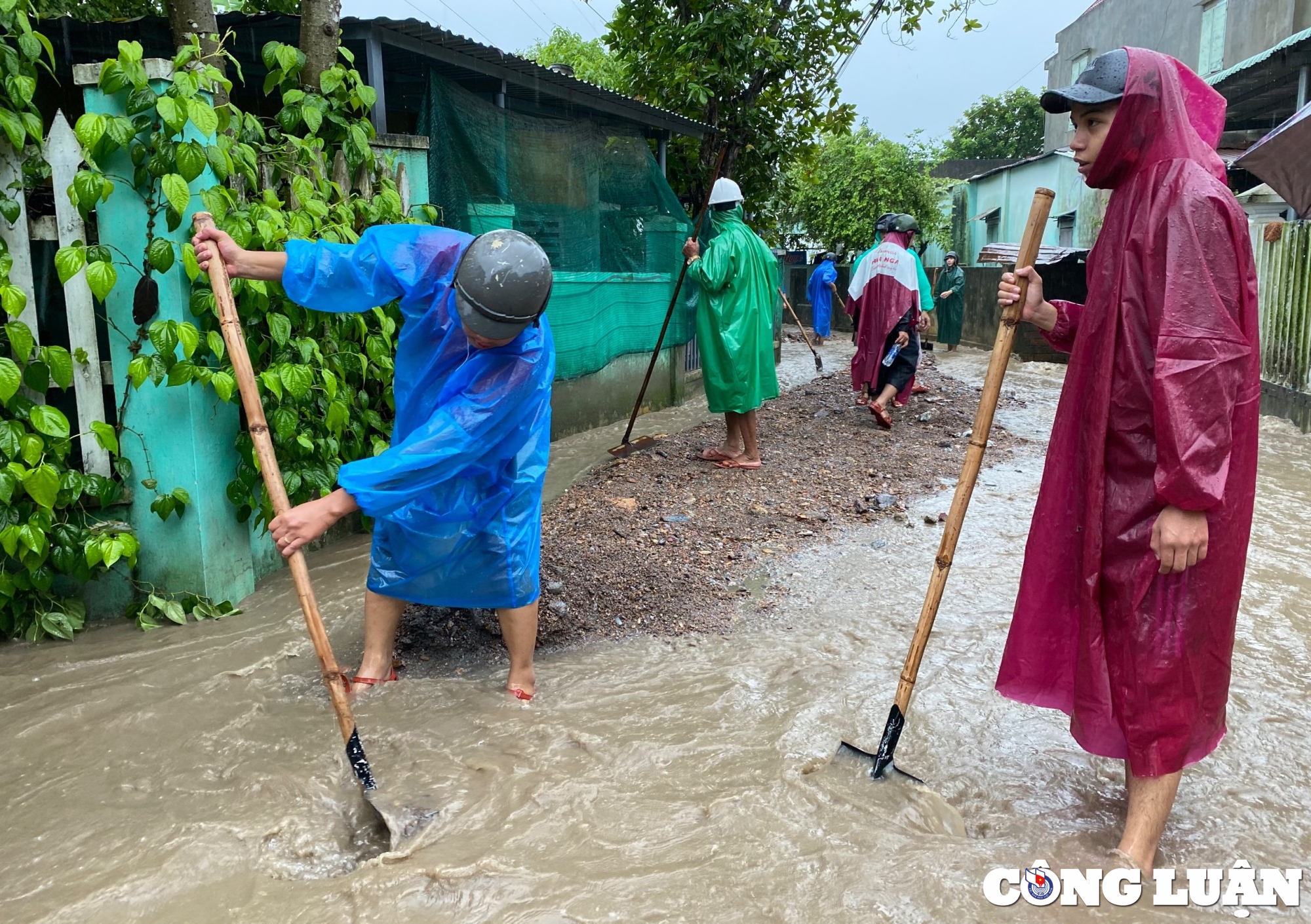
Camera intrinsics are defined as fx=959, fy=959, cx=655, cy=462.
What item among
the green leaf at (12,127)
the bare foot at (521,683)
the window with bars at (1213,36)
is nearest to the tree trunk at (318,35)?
the green leaf at (12,127)

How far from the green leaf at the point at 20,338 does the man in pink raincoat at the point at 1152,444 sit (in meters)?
2.89

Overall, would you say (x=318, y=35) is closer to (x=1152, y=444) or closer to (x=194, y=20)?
(x=194, y=20)

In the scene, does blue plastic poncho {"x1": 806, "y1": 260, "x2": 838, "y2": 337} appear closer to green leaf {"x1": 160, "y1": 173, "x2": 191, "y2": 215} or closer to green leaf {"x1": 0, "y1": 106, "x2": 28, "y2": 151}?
green leaf {"x1": 160, "y1": 173, "x2": 191, "y2": 215}

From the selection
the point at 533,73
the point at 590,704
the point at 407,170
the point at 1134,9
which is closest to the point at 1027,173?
the point at 1134,9

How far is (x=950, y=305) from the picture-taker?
15.9 m

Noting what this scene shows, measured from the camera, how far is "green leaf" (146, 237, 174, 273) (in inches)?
125

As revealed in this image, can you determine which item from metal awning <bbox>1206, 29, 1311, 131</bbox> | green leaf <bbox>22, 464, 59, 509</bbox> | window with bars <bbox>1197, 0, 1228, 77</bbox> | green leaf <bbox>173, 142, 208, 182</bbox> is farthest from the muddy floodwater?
window with bars <bbox>1197, 0, 1228, 77</bbox>

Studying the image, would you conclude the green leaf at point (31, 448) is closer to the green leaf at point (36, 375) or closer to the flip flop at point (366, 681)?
the green leaf at point (36, 375)

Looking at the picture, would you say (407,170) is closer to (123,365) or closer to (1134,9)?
(123,365)

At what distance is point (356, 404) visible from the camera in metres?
4.23

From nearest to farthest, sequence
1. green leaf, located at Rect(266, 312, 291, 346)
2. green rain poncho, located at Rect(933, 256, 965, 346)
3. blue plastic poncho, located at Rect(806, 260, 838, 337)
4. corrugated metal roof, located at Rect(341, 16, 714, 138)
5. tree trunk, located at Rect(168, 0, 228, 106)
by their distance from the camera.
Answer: green leaf, located at Rect(266, 312, 291, 346) → tree trunk, located at Rect(168, 0, 228, 106) → corrugated metal roof, located at Rect(341, 16, 714, 138) → green rain poncho, located at Rect(933, 256, 965, 346) → blue plastic poncho, located at Rect(806, 260, 838, 337)

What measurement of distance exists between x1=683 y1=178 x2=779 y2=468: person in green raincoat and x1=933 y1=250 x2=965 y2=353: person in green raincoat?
9823 millimetres

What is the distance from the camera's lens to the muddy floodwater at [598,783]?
2100 mm

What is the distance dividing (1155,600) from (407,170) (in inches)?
162
